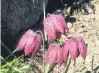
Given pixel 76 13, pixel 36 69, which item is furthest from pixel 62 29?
pixel 76 13

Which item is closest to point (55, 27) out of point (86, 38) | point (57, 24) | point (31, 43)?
point (57, 24)

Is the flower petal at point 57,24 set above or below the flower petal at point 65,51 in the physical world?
above

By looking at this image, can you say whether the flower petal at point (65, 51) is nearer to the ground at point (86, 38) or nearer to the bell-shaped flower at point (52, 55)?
→ the bell-shaped flower at point (52, 55)

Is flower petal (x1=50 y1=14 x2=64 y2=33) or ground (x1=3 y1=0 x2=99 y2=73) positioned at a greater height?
flower petal (x1=50 y1=14 x2=64 y2=33)

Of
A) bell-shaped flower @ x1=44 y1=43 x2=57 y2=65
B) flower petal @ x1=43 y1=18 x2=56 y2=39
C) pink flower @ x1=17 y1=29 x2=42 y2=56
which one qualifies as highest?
flower petal @ x1=43 y1=18 x2=56 y2=39

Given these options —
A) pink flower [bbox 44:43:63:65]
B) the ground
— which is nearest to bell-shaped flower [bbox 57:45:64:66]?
pink flower [bbox 44:43:63:65]

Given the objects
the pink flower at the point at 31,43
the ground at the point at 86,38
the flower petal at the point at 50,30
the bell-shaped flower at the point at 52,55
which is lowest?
the ground at the point at 86,38

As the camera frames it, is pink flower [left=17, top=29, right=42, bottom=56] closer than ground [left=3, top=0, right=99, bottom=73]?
Yes

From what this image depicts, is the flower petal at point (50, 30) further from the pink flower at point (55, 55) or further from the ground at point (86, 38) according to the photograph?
the ground at point (86, 38)

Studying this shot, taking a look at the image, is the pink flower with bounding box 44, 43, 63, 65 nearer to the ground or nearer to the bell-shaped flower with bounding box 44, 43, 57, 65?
the bell-shaped flower with bounding box 44, 43, 57, 65

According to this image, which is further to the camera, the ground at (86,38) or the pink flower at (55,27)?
the ground at (86,38)

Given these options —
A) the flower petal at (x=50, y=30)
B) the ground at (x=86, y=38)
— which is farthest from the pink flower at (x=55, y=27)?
the ground at (x=86, y=38)

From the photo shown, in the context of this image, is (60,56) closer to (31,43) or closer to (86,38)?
(31,43)
